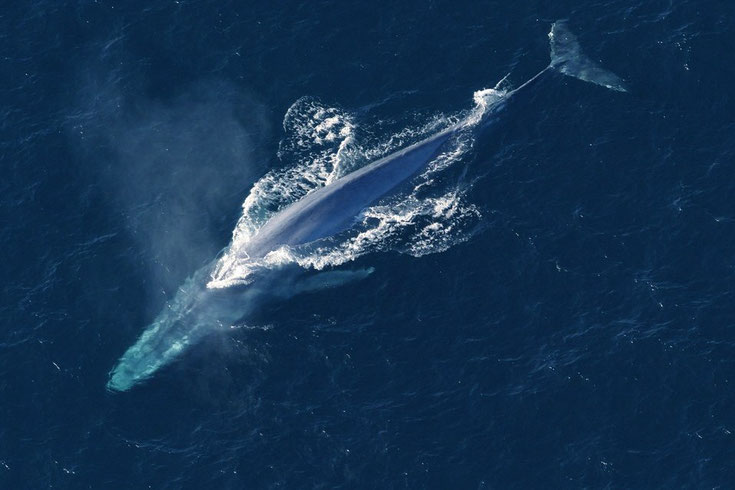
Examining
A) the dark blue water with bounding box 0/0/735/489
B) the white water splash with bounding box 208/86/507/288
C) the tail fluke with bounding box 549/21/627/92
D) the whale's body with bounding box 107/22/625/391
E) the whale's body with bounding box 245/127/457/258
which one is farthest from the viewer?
the tail fluke with bounding box 549/21/627/92

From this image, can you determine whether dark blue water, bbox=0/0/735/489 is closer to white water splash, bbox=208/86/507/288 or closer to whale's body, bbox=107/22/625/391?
white water splash, bbox=208/86/507/288

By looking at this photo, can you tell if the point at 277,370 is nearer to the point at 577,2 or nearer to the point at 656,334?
the point at 656,334

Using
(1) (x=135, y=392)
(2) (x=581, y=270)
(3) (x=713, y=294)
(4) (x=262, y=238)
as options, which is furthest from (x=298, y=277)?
(3) (x=713, y=294)

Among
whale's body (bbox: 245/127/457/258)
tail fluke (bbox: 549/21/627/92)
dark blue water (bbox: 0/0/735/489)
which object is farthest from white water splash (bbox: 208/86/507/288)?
tail fluke (bbox: 549/21/627/92)

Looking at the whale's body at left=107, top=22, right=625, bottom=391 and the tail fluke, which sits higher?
the tail fluke

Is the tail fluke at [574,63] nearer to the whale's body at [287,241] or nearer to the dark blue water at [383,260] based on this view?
the whale's body at [287,241]

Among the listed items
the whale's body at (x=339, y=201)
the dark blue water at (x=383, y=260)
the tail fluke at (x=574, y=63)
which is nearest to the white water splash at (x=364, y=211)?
the whale's body at (x=339, y=201)

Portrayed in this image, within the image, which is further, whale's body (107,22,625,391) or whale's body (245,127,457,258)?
whale's body (245,127,457,258)
